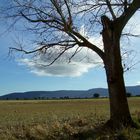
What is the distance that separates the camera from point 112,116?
15.8 metres

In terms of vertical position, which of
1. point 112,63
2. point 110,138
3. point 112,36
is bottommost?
point 110,138

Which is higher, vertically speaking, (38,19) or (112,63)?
(38,19)

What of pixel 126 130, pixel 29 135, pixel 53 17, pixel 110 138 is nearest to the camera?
pixel 110 138

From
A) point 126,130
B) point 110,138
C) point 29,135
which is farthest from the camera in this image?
point 29,135

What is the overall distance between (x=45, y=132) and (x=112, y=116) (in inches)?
107

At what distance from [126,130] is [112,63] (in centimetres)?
331

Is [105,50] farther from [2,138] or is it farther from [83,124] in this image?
[2,138]

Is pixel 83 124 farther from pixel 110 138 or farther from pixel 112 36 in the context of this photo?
pixel 110 138

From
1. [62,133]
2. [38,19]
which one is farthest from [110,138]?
[38,19]

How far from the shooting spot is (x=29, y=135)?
573 inches

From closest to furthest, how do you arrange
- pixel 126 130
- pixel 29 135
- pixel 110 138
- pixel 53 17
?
pixel 110 138, pixel 126 130, pixel 29 135, pixel 53 17

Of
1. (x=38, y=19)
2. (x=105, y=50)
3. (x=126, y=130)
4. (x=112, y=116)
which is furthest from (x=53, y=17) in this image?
(x=126, y=130)

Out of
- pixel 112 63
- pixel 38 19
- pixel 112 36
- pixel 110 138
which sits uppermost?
pixel 38 19

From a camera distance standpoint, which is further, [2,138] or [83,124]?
[83,124]
